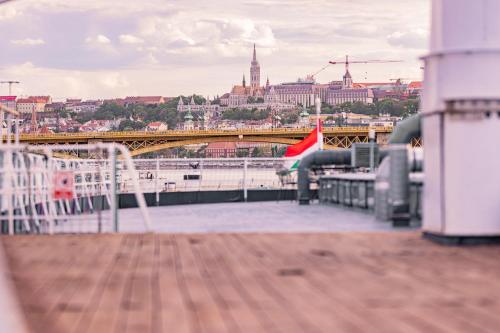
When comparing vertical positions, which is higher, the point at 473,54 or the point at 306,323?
the point at 473,54

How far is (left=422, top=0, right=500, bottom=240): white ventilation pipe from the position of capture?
9.95 meters

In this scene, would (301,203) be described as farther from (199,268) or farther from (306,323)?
(306,323)

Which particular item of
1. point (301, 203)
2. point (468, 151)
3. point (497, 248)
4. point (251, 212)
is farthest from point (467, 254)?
point (301, 203)

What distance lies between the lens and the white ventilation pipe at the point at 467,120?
995 centimetres

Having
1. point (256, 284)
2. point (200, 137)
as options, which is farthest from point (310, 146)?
point (200, 137)

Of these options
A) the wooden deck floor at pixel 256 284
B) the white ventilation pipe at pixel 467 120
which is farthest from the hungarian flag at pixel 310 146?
the wooden deck floor at pixel 256 284

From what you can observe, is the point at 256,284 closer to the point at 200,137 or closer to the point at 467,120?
the point at 467,120

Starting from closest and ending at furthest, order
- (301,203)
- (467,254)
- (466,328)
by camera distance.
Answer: (466,328) → (467,254) → (301,203)

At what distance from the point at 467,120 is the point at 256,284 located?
12.0 feet

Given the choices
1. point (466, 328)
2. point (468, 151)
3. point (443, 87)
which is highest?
point (443, 87)

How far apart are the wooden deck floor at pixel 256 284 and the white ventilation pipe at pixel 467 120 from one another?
40cm

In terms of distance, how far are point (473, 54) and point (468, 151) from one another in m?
0.95

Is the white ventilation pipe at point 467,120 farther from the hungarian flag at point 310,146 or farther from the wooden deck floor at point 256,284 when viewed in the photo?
the hungarian flag at point 310,146

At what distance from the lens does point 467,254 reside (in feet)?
30.2
